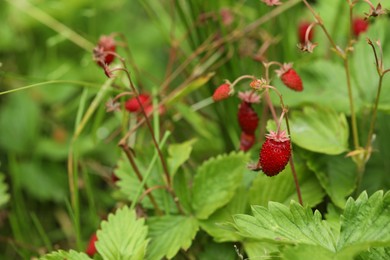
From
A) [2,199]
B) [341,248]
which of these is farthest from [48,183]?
[341,248]

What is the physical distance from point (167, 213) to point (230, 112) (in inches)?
19.0

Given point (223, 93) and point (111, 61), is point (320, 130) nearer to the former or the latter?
point (223, 93)

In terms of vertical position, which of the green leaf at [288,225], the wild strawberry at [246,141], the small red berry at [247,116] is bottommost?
the green leaf at [288,225]

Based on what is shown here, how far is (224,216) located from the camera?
4.88ft

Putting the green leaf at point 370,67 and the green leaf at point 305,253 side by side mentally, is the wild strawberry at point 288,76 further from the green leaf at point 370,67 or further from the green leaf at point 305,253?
the green leaf at point 305,253

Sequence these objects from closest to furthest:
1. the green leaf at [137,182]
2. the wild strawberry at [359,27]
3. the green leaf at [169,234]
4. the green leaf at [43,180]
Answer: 1. the green leaf at [169,234]
2. the green leaf at [137,182]
3. the wild strawberry at [359,27]
4. the green leaf at [43,180]

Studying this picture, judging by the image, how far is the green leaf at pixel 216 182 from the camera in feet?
4.84

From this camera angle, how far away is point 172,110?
214 cm

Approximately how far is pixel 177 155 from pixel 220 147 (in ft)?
1.57

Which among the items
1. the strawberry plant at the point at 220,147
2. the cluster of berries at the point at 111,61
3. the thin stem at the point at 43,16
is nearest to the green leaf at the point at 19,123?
the strawberry plant at the point at 220,147

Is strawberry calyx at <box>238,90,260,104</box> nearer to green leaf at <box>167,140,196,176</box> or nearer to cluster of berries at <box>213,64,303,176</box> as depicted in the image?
cluster of berries at <box>213,64,303,176</box>

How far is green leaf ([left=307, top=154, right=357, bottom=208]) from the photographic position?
145cm

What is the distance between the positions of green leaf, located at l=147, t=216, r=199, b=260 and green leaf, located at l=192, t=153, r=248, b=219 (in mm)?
41

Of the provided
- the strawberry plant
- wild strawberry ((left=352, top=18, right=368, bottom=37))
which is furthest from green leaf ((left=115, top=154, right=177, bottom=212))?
wild strawberry ((left=352, top=18, right=368, bottom=37))
